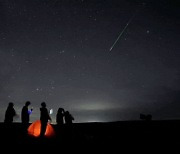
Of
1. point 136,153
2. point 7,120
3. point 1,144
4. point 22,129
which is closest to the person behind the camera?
point 136,153

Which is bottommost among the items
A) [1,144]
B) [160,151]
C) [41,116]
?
[160,151]

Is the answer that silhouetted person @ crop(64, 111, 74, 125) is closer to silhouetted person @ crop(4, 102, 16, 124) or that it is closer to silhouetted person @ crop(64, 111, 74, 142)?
silhouetted person @ crop(64, 111, 74, 142)

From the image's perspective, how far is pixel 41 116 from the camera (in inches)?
405

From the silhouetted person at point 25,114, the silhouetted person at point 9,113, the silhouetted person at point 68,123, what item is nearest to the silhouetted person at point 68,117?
the silhouetted person at point 68,123

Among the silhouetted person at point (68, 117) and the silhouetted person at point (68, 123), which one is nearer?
the silhouetted person at point (68, 123)

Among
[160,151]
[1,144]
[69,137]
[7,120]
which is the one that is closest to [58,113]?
[69,137]

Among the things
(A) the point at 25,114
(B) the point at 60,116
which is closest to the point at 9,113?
(A) the point at 25,114

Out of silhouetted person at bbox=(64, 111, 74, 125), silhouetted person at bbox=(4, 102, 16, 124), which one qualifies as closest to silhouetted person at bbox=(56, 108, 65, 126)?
silhouetted person at bbox=(64, 111, 74, 125)

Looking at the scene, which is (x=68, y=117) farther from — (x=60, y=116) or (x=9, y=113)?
(x=9, y=113)

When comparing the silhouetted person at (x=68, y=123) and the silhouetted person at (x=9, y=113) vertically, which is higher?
the silhouetted person at (x=9, y=113)

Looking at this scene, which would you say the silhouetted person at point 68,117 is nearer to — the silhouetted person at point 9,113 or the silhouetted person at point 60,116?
the silhouetted person at point 60,116

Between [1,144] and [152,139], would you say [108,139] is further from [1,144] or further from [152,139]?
[1,144]

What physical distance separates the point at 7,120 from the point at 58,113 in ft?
8.52

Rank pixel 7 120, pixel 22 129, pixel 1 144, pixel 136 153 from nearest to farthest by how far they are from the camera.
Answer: pixel 136 153
pixel 1 144
pixel 7 120
pixel 22 129
